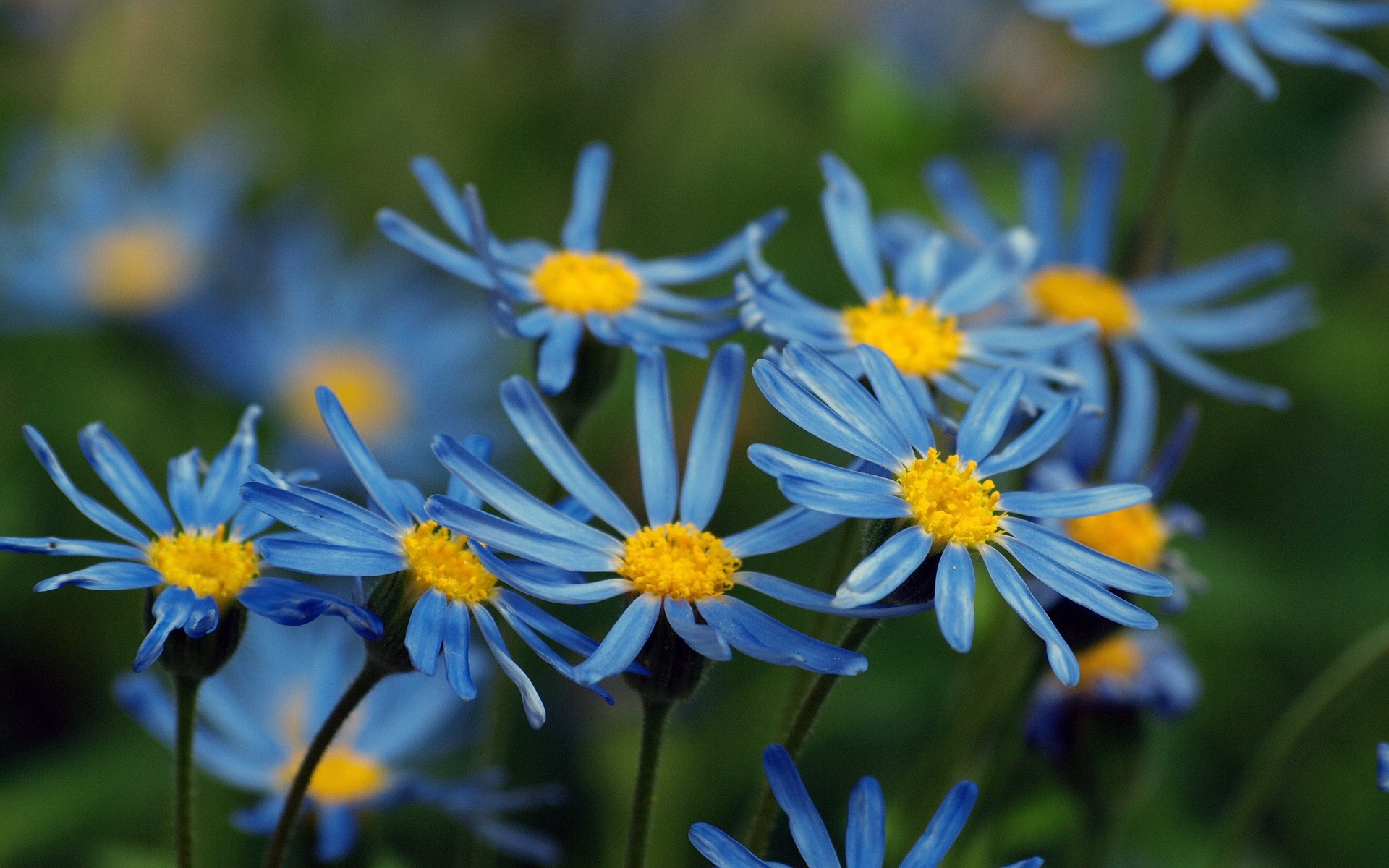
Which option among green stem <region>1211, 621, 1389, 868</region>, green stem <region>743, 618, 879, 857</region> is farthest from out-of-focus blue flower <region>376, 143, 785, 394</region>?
green stem <region>1211, 621, 1389, 868</region>

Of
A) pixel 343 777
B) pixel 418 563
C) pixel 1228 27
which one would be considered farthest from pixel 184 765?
pixel 1228 27

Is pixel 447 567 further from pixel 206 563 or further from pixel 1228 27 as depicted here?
pixel 1228 27

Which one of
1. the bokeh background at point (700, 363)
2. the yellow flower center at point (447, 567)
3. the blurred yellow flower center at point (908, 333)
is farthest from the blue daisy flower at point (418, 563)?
the bokeh background at point (700, 363)

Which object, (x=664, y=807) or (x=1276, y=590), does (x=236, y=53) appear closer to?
(x=664, y=807)

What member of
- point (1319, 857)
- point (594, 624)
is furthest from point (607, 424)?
point (1319, 857)

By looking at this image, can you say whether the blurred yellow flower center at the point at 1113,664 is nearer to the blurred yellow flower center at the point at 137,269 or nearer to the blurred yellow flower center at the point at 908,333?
the blurred yellow flower center at the point at 908,333
